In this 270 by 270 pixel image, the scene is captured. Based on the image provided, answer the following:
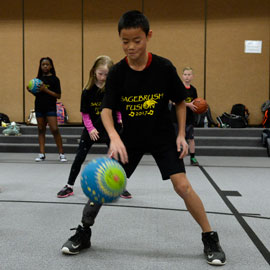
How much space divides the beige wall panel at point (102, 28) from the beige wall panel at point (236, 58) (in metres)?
1.94

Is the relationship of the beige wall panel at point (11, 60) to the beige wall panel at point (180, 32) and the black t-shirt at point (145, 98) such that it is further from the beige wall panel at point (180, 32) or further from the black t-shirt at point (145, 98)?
the black t-shirt at point (145, 98)

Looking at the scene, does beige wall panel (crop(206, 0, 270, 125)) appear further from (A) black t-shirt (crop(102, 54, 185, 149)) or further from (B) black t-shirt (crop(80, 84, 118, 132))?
(A) black t-shirt (crop(102, 54, 185, 149))

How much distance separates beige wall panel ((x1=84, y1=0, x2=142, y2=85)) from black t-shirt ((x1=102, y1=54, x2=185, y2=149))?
242 inches

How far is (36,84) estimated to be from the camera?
15.8ft

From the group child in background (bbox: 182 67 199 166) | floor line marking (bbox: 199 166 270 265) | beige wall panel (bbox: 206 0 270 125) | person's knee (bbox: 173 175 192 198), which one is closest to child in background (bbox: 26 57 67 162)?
child in background (bbox: 182 67 199 166)

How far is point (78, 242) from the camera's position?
1864 mm

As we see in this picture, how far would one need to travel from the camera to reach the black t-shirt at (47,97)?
16.1 feet

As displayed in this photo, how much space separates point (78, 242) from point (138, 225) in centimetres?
55

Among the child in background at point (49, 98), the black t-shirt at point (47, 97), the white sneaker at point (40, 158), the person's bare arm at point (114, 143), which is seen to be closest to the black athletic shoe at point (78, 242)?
the person's bare arm at point (114, 143)

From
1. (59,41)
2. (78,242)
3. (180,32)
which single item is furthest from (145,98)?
(59,41)

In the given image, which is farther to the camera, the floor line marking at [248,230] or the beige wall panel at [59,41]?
the beige wall panel at [59,41]

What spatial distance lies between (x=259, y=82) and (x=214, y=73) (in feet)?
3.07

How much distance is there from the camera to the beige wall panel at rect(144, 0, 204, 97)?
7.60 metres

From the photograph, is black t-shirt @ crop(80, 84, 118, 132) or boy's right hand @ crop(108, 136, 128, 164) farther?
black t-shirt @ crop(80, 84, 118, 132)
